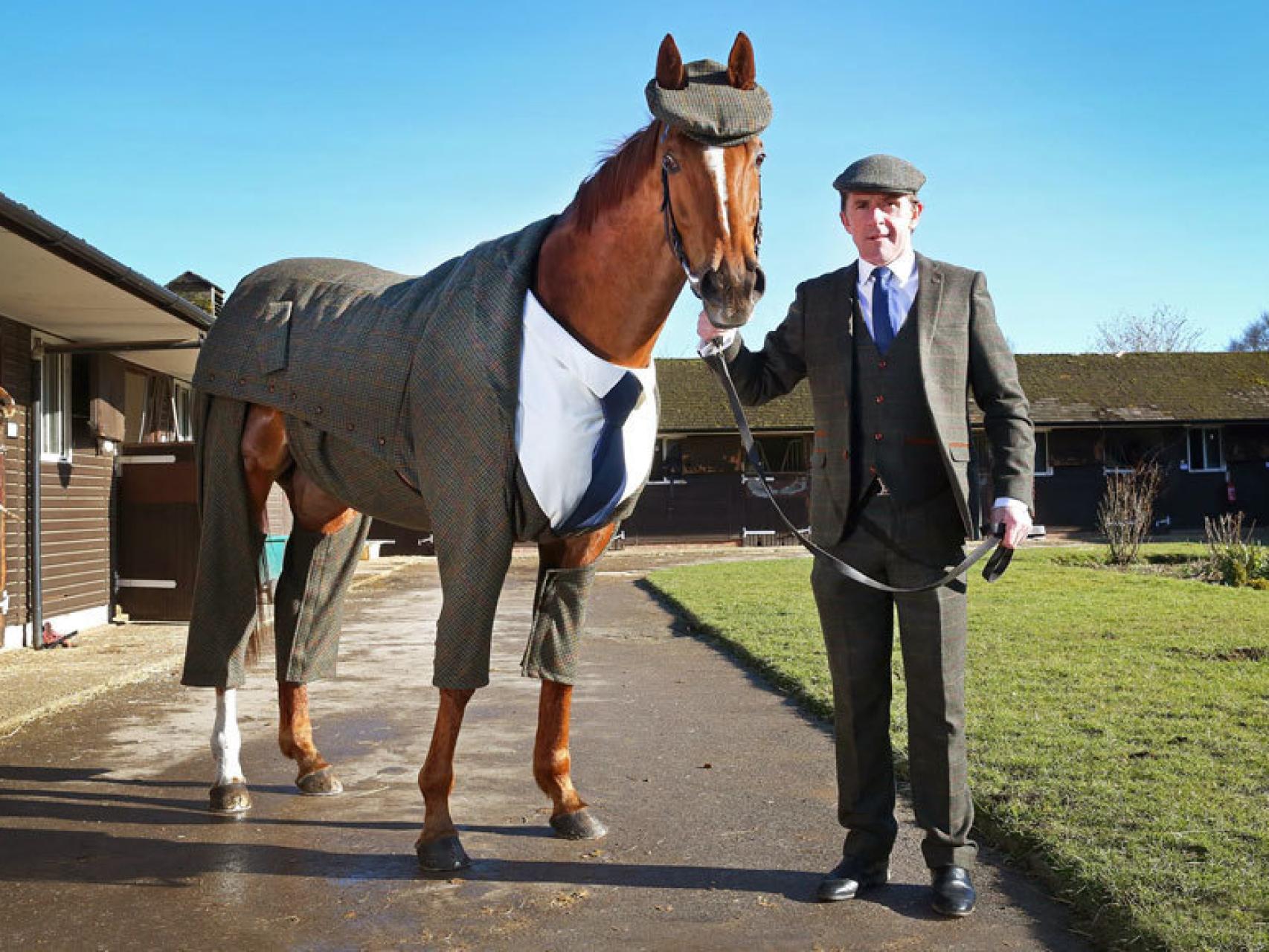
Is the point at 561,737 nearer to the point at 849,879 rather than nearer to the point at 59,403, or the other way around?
the point at 849,879

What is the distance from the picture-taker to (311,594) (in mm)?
4961

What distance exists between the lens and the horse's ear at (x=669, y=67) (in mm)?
3150

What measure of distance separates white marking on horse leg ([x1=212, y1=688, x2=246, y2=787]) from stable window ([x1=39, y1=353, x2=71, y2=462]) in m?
6.55

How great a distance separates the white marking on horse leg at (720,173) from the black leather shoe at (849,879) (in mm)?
1942

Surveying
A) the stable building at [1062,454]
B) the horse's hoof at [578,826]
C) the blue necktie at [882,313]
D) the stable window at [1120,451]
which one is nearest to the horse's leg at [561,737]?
the horse's hoof at [578,826]

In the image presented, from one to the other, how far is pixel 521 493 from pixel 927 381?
1313 millimetres

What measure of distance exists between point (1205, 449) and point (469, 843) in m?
27.3

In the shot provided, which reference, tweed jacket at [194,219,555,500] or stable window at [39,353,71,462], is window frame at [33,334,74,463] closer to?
stable window at [39,353,71,462]

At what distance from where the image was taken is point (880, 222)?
3404 mm

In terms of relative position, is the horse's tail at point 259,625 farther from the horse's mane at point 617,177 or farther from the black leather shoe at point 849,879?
the black leather shoe at point 849,879

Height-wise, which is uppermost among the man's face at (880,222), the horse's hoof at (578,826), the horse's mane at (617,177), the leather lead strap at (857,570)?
the horse's mane at (617,177)

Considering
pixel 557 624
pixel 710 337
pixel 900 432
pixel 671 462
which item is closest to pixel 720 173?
pixel 710 337

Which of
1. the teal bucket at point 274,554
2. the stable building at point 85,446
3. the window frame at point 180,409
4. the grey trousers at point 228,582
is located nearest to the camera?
the grey trousers at point 228,582

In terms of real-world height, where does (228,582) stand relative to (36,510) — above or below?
below
